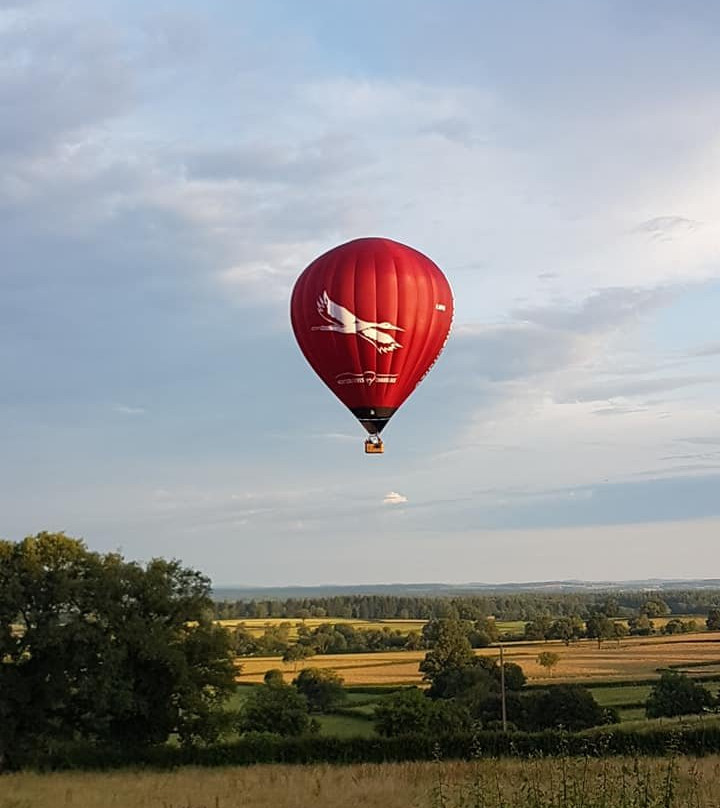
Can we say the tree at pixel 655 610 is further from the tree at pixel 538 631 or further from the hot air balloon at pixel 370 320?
the hot air balloon at pixel 370 320

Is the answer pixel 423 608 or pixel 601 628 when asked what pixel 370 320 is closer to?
pixel 601 628

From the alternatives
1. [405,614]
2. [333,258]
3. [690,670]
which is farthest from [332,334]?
[405,614]

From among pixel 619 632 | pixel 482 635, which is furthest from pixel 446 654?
pixel 619 632

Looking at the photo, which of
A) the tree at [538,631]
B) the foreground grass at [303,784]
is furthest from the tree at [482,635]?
the foreground grass at [303,784]

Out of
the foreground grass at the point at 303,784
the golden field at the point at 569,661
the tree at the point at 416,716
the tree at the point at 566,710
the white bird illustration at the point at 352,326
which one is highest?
the white bird illustration at the point at 352,326

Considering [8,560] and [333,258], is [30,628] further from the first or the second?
[333,258]

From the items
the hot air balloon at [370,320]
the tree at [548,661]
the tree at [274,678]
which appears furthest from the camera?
the tree at [548,661]
